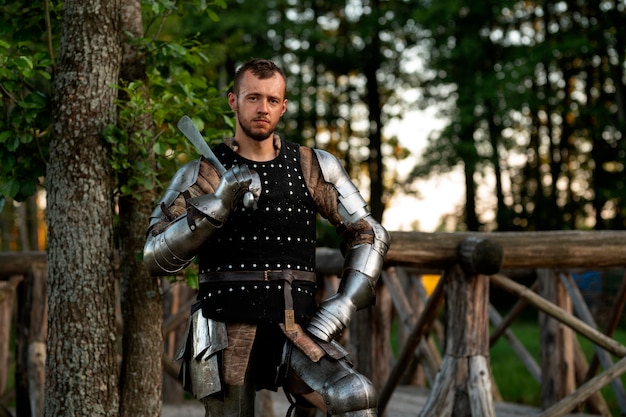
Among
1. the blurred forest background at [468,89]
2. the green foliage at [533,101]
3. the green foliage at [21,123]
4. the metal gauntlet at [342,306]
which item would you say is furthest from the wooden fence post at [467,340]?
the green foliage at [533,101]

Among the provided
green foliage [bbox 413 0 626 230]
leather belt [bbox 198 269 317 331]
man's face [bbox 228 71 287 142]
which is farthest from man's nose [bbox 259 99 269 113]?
green foliage [bbox 413 0 626 230]

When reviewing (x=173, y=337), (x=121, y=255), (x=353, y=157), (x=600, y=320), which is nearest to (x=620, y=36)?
(x=600, y=320)

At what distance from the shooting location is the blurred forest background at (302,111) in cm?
393

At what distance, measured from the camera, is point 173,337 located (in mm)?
7262

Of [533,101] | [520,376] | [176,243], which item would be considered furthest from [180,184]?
[533,101]

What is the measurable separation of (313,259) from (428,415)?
1.81 meters

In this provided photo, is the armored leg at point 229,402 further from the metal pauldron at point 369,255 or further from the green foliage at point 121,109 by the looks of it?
the green foliage at point 121,109

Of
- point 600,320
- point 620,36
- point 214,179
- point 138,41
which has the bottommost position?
point 600,320

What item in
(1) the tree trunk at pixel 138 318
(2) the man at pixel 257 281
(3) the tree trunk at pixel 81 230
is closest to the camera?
(2) the man at pixel 257 281

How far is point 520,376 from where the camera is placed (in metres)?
8.88

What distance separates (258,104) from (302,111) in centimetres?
1435

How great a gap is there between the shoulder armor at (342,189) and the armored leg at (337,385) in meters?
0.58

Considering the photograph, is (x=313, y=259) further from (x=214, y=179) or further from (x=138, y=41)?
(x=138, y=41)

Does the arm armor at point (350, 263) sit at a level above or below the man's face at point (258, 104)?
below
